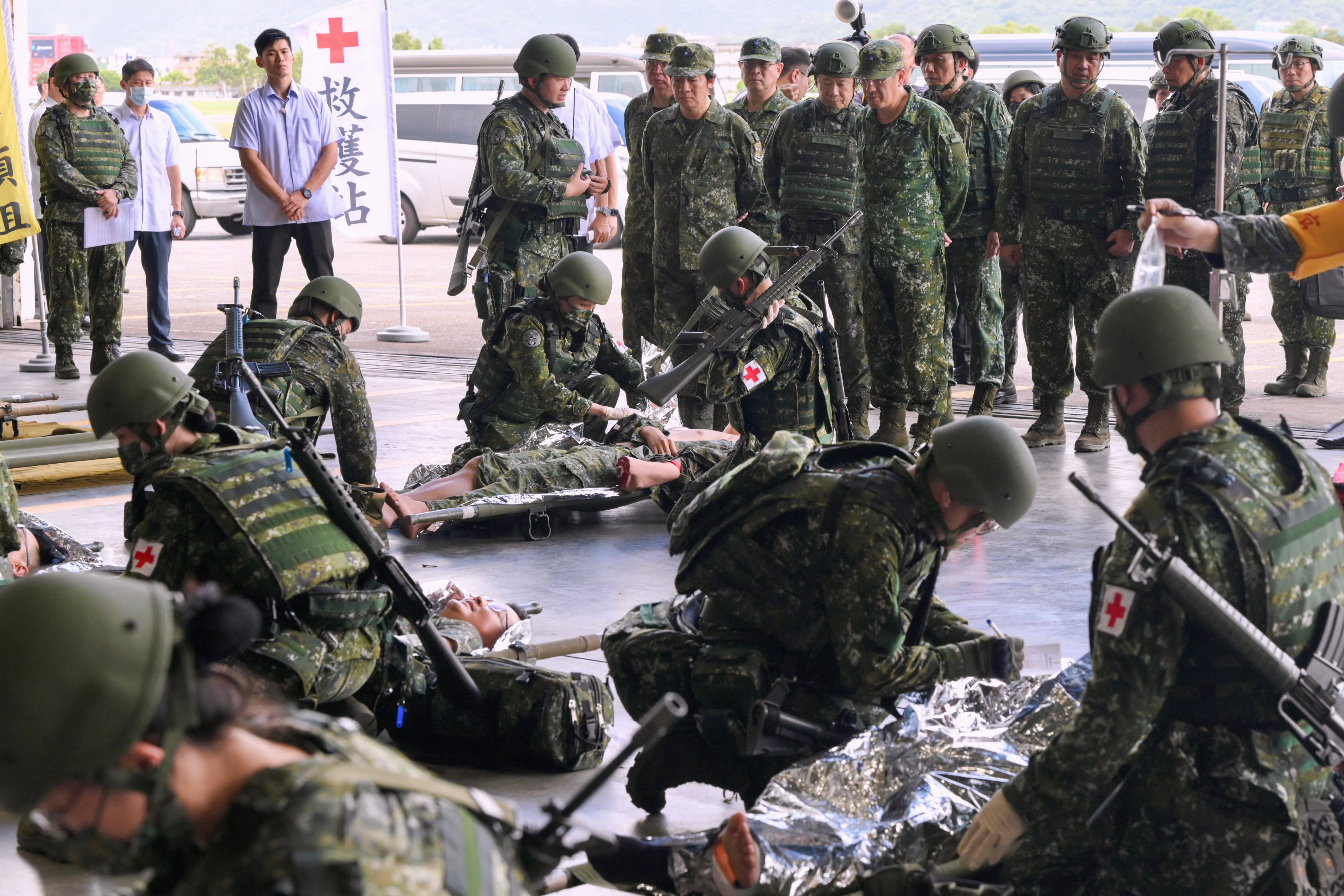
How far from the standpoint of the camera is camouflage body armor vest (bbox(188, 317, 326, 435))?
6.15 metres

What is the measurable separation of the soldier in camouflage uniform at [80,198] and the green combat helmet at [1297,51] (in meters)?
7.51

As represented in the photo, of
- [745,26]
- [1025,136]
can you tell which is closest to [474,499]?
[1025,136]

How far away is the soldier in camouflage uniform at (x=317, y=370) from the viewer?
20.4ft

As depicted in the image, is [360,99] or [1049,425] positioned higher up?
[360,99]

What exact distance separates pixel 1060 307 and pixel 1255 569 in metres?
5.42

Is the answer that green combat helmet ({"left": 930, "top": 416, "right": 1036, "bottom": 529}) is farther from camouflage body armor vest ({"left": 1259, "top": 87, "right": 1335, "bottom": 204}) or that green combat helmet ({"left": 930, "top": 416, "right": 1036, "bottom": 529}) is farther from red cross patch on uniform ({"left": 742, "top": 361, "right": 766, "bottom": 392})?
camouflage body armor vest ({"left": 1259, "top": 87, "right": 1335, "bottom": 204})

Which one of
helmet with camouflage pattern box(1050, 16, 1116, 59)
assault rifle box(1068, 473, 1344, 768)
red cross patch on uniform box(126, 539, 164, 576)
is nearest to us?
assault rifle box(1068, 473, 1344, 768)

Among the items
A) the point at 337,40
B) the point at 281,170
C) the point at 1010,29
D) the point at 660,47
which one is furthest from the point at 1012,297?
the point at 1010,29

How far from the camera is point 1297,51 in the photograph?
9.77 meters

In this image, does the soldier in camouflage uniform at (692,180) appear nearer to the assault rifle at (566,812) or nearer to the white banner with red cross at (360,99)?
the white banner with red cross at (360,99)

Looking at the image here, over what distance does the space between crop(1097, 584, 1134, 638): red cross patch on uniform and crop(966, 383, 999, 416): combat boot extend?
18.8 feet

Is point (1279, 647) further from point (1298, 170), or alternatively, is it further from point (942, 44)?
point (1298, 170)

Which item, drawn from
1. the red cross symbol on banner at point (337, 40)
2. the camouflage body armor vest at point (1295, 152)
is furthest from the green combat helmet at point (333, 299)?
the camouflage body armor vest at point (1295, 152)

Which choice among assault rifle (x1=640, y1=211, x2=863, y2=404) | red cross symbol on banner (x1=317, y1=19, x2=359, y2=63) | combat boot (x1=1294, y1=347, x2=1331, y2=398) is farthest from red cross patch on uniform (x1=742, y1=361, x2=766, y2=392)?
Result: red cross symbol on banner (x1=317, y1=19, x2=359, y2=63)
